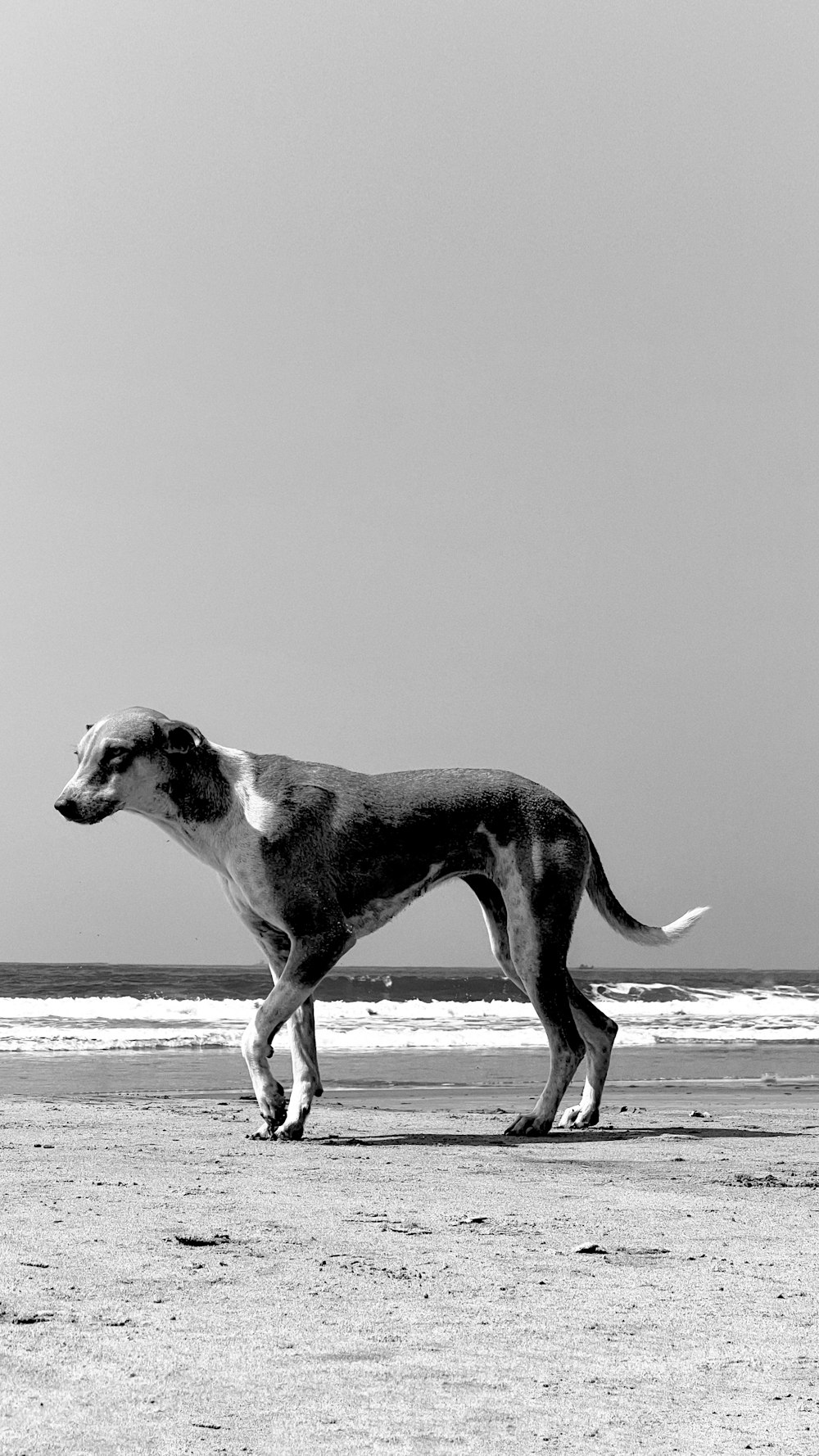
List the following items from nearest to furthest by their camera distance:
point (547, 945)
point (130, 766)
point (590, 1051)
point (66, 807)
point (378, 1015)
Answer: point (66, 807) < point (130, 766) < point (547, 945) < point (590, 1051) < point (378, 1015)

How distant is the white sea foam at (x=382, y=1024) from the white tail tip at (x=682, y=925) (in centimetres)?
839

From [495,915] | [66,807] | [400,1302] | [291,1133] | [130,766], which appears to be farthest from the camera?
[495,915]

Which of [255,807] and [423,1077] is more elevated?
[255,807]

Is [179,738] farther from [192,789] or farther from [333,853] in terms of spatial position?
[333,853]

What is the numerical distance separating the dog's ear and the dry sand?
81.3 inches

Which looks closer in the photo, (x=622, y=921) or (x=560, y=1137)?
(x=560, y=1137)

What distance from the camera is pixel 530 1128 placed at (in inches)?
301

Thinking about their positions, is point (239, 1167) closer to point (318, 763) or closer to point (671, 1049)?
point (318, 763)

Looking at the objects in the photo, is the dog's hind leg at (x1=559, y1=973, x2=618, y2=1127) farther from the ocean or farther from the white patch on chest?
the ocean

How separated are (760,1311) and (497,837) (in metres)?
4.48

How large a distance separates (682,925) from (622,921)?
1.24 ft

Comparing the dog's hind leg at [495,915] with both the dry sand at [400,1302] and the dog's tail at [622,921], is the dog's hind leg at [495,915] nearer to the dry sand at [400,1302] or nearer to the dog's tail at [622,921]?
the dog's tail at [622,921]

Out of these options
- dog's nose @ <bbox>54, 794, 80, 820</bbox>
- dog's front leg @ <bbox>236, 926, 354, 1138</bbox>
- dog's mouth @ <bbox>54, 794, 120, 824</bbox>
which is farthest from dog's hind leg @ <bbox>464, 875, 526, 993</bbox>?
dog's nose @ <bbox>54, 794, 80, 820</bbox>

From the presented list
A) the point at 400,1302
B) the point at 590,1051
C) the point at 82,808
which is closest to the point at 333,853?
the point at 82,808
